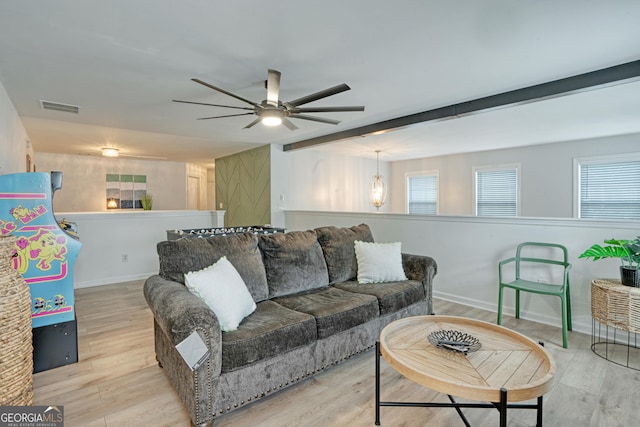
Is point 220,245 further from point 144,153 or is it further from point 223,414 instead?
point 144,153

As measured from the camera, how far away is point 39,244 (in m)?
2.39

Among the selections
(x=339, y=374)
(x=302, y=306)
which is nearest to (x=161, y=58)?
(x=302, y=306)

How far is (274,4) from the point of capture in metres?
1.88

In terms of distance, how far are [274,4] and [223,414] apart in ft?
7.98

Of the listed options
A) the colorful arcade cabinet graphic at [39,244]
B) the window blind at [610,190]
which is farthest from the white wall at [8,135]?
the window blind at [610,190]

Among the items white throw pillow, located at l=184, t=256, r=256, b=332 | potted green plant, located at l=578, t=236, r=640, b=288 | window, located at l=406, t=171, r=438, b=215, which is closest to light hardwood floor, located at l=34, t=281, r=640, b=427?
white throw pillow, located at l=184, t=256, r=256, b=332

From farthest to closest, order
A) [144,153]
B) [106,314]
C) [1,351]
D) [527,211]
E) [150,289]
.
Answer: [144,153] < [527,211] < [106,314] < [150,289] < [1,351]

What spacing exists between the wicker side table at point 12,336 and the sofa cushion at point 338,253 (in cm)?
220

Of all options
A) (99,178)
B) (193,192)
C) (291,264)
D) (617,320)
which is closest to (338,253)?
(291,264)

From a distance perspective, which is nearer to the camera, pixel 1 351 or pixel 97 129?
pixel 1 351

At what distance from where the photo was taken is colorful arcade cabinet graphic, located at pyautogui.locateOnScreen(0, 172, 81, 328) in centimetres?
228

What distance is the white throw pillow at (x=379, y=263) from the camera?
306 centimetres

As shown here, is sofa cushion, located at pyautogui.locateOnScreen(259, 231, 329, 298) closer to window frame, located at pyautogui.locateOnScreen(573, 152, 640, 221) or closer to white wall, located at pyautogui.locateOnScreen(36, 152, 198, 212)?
window frame, located at pyautogui.locateOnScreen(573, 152, 640, 221)

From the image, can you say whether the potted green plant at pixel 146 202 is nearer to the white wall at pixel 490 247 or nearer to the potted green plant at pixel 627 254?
the white wall at pixel 490 247
